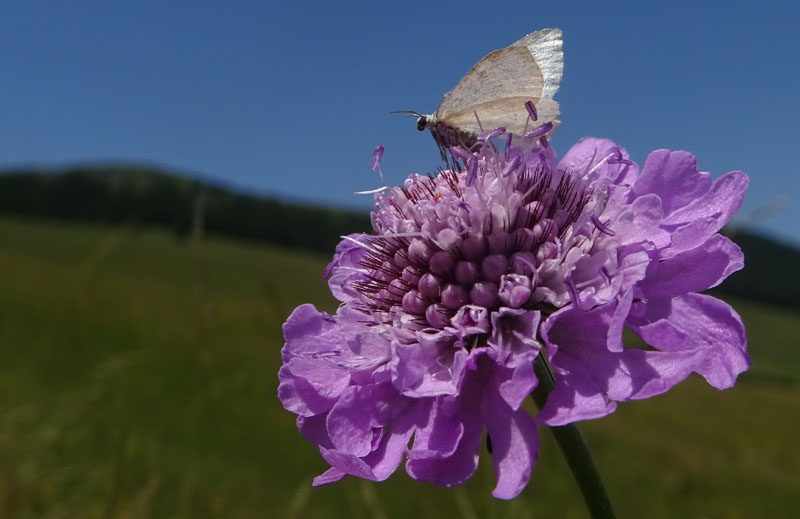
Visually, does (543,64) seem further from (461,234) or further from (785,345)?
(785,345)

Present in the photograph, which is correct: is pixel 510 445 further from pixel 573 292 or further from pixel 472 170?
pixel 472 170

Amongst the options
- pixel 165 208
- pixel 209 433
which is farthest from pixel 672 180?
pixel 165 208

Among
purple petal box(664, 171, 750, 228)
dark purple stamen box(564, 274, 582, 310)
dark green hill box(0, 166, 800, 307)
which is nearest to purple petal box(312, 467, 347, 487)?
dark purple stamen box(564, 274, 582, 310)

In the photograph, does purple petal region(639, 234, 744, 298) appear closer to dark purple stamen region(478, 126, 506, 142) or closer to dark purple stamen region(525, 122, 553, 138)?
dark purple stamen region(525, 122, 553, 138)

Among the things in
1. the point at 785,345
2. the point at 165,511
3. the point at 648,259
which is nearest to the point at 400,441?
the point at 648,259

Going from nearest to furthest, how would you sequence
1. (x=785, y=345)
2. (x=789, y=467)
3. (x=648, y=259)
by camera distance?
(x=648, y=259), (x=789, y=467), (x=785, y=345)

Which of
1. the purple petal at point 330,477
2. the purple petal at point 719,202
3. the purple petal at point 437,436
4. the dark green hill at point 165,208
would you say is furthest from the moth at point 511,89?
the dark green hill at point 165,208
